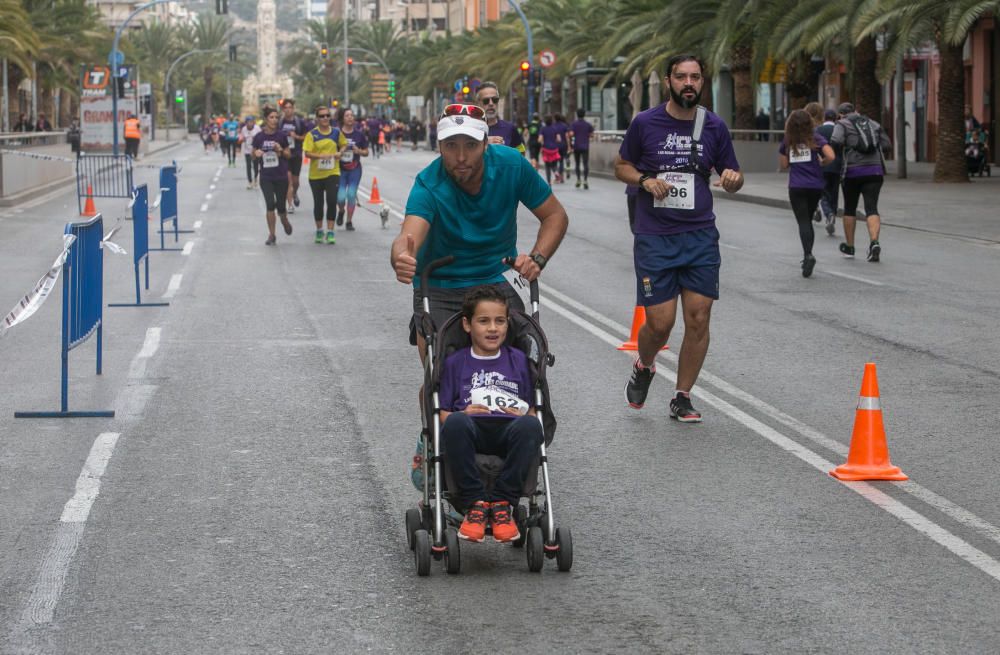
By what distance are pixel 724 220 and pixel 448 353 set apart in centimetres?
2203

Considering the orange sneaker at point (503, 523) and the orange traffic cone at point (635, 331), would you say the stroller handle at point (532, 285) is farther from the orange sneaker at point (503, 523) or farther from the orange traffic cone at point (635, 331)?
the orange traffic cone at point (635, 331)

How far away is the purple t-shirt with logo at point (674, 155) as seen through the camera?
8891mm

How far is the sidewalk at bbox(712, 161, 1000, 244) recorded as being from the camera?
80.6 feet

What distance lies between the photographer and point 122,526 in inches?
266

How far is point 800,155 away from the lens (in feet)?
58.7

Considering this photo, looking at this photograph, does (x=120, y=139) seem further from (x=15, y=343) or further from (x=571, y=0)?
(x=15, y=343)

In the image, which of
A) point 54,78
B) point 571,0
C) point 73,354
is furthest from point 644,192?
point 54,78

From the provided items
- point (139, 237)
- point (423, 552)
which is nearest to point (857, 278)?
point (139, 237)

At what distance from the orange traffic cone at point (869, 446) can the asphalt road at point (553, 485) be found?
0.11m

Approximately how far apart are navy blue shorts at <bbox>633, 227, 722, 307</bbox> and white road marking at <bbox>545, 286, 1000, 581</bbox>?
0.83 m

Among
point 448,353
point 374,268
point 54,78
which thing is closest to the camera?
point 448,353

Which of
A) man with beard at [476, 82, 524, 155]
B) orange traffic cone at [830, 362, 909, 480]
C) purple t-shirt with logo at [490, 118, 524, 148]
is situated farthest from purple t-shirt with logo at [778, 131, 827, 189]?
orange traffic cone at [830, 362, 909, 480]

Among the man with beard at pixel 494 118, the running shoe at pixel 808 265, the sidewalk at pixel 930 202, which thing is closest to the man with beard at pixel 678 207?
the man with beard at pixel 494 118

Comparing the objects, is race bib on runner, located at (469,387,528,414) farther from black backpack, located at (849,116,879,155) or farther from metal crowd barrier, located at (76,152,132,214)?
metal crowd barrier, located at (76,152,132,214)
